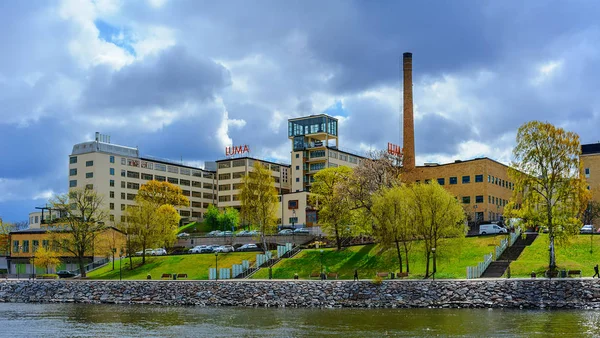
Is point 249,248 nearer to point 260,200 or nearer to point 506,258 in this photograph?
point 260,200

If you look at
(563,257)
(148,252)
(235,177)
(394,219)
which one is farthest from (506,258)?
(235,177)

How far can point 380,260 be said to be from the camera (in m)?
80.8

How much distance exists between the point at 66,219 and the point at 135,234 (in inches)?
409

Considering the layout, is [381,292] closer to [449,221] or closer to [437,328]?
[449,221]

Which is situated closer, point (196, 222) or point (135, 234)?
point (135, 234)

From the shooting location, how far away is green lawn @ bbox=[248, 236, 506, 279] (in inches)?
2781

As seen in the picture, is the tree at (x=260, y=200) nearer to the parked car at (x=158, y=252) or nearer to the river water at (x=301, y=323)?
the parked car at (x=158, y=252)

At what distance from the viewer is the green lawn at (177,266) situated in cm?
9081

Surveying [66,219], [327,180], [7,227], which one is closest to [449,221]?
[327,180]

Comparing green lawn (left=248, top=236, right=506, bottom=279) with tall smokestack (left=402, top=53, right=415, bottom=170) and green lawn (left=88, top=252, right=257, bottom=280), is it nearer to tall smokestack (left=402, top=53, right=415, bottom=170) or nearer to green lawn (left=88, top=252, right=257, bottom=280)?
green lawn (left=88, top=252, right=257, bottom=280)

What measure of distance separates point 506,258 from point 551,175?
1106cm

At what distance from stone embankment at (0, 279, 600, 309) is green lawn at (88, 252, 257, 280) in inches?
337

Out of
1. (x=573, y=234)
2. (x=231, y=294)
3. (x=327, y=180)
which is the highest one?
(x=327, y=180)

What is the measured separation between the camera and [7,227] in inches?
5778
